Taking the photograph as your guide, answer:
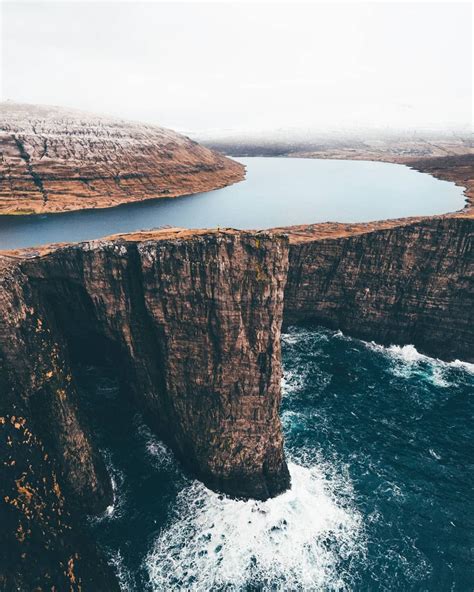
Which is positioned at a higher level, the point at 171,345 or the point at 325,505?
the point at 171,345

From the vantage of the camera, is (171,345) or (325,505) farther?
(171,345)

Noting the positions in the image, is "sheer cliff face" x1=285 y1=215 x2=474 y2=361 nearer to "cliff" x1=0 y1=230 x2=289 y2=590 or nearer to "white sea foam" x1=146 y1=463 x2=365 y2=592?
"cliff" x1=0 y1=230 x2=289 y2=590

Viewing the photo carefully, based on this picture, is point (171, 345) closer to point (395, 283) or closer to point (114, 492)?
point (114, 492)

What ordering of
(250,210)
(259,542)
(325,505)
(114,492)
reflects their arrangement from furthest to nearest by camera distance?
(250,210) → (114,492) → (325,505) → (259,542)

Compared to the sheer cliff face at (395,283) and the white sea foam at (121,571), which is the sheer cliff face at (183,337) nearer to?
the white sea foam at (121,571)

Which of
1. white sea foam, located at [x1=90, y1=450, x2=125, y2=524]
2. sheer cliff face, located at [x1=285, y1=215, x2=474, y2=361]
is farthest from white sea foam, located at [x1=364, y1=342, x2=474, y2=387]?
white sea foam, located at [x1=90, y1=450, x2=125, y2=524]

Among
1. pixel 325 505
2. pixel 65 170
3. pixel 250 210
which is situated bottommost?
pixel 325 505

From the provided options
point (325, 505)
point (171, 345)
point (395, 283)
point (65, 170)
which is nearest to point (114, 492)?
point (171, 345)
